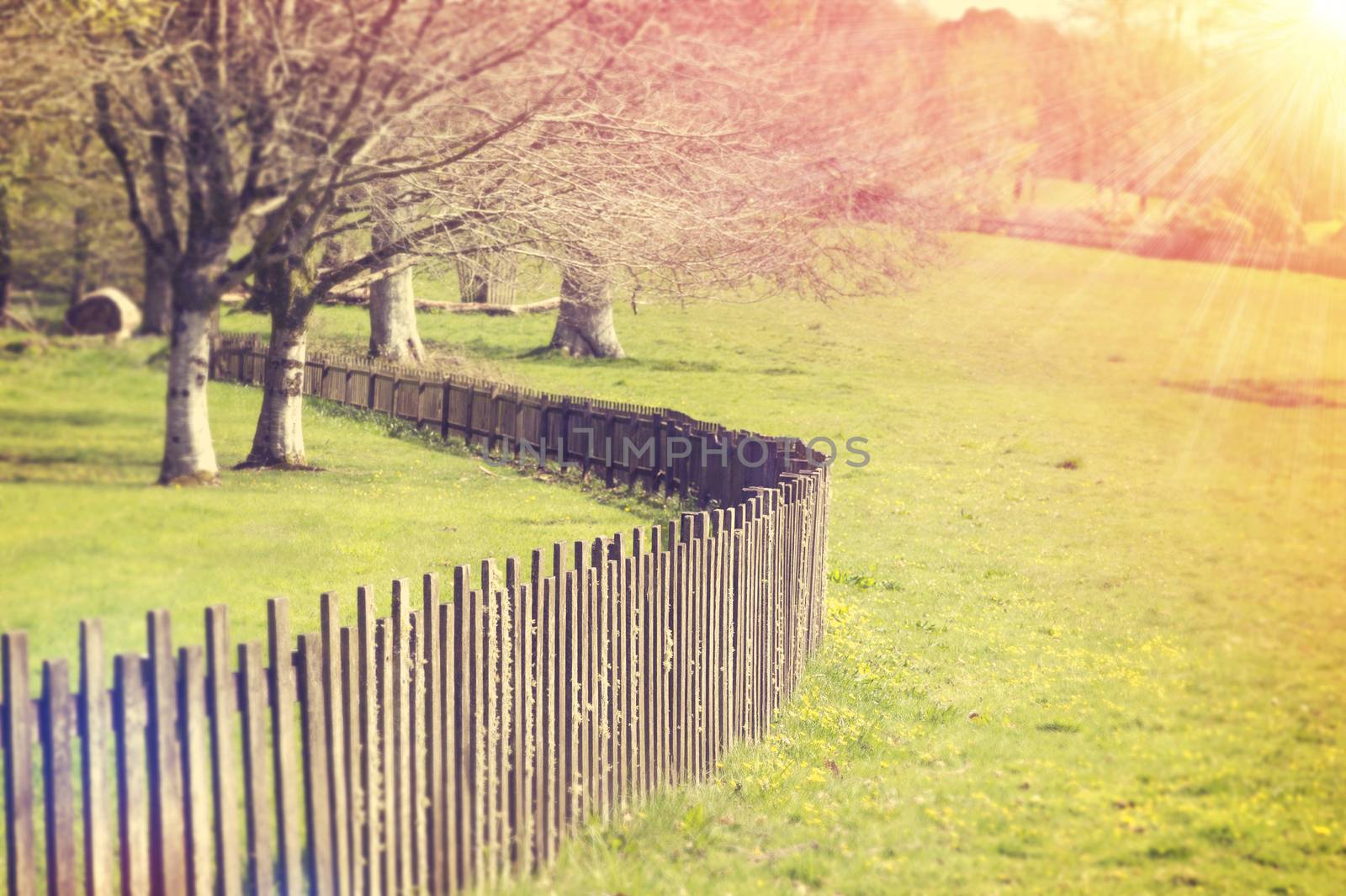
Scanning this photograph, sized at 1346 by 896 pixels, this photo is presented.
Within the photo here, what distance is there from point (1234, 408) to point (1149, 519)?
8798mm

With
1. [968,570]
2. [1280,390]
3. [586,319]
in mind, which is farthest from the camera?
[1280,390]

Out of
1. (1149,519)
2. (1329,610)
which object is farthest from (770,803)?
(1149,519)

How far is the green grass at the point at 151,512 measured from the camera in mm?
3674

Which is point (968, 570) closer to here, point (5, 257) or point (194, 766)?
point (194, 766)

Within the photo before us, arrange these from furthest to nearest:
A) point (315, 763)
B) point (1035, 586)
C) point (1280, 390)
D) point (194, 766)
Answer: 1. point (1280, 390)
2. point (1035, 586)
3. point (315, 763)
4. point (194, 766)

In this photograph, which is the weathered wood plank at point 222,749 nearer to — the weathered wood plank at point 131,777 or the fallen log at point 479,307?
the weathered wood plank at point 131,777

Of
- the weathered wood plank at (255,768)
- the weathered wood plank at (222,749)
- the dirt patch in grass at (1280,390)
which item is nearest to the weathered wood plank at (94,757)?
the weathered wood plank at (222,749)

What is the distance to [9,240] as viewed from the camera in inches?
144

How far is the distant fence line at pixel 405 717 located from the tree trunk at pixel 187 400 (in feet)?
1.63

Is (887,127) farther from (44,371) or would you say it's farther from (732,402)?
(44,371)

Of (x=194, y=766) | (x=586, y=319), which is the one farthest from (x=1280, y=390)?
(x=194, y=766)

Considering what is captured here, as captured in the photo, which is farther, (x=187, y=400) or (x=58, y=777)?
(x=187, y=400)

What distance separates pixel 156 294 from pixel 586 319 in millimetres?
3962

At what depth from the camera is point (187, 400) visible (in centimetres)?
388
